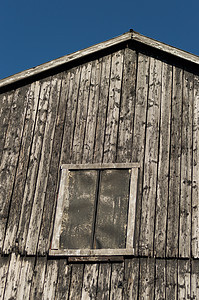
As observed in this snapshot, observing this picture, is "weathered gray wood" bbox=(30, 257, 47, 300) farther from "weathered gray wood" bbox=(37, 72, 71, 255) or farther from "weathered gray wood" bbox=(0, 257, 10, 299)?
"weathered gray wood" bbox=(0, 257, 10, 299)

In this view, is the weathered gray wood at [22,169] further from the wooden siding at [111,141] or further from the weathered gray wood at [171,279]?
the weathered gray wood at [171,279]

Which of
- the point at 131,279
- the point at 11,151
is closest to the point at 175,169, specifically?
the point at 131,279

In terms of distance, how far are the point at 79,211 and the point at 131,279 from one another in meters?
1.49

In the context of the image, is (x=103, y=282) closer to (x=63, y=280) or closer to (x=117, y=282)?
(x=117, y=282)

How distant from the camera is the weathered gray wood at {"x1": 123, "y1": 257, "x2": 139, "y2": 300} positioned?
318 inches

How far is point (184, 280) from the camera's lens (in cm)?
806

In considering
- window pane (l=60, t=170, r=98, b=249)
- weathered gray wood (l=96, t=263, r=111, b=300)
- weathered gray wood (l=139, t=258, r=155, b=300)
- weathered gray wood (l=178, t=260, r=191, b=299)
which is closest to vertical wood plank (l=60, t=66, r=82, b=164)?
window pane (l=60, t=170, r=98, b=249)

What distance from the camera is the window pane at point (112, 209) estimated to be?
8.64 meters

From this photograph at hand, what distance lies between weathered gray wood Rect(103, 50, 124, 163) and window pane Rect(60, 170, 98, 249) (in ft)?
1.59

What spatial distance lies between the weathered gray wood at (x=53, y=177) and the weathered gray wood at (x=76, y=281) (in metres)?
0.64

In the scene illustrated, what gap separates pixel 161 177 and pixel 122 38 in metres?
3.09

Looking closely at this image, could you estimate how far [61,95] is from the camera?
10352mm

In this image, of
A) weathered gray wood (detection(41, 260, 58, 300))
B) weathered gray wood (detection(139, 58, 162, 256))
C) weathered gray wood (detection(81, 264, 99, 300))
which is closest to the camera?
weathered gray wood (detection(81, 264, 99, 300))

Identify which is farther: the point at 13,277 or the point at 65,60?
the point at 65,60
